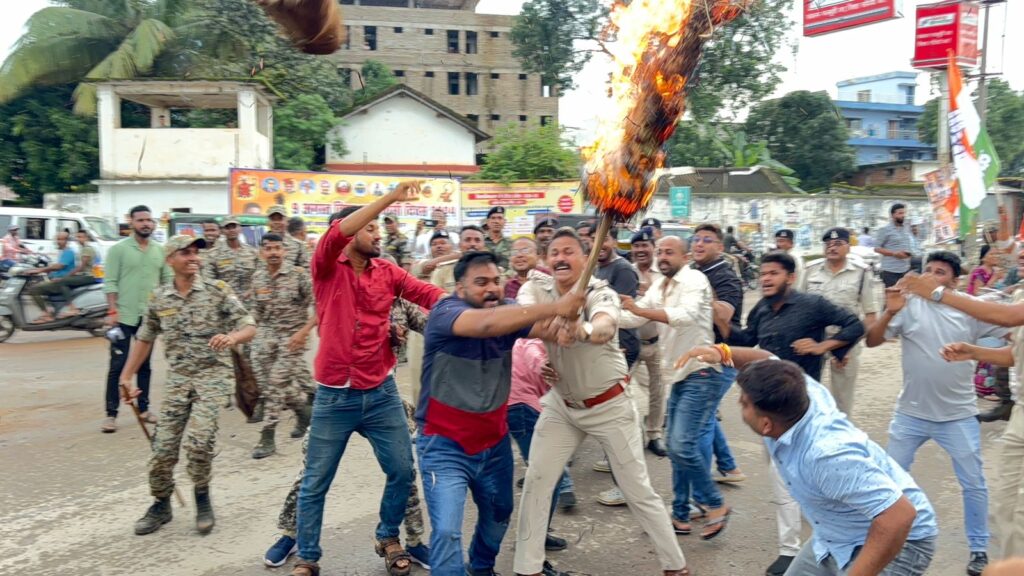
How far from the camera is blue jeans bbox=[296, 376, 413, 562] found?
4.17m

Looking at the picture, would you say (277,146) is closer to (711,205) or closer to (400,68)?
(711,205)

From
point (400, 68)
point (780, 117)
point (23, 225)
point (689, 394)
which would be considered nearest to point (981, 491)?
point (689, 394)

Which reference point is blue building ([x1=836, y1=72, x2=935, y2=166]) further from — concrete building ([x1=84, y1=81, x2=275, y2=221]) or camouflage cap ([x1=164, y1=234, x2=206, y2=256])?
camouflage cap ([x1=164, y1=234, x2=206, y2=256])

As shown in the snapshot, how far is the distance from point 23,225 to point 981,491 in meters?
16.9

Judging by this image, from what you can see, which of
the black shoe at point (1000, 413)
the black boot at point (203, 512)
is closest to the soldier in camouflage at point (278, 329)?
the black boot at point (203, 512)

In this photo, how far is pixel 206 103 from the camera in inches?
936

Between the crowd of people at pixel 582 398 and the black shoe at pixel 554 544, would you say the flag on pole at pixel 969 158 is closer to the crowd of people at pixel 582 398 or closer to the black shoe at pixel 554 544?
the crowd of people at pixel 582 398

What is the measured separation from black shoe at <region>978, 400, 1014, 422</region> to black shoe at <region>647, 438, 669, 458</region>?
3.49m

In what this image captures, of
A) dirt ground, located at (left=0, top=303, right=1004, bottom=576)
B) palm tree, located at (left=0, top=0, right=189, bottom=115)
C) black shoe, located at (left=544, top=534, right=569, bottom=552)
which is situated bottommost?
dirt ground, located at (left=0, top=303, right=1004, bottom=576)

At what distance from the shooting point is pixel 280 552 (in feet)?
14.7

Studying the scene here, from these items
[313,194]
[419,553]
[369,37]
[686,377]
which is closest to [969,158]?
[686,377]

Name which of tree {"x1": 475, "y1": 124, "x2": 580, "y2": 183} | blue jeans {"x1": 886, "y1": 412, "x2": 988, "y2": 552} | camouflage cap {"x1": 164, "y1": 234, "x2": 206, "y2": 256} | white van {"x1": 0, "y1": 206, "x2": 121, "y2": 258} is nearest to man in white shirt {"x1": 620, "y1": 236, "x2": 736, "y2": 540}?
blue jeans {"x1": 886, "y1": 412, "x2": 988, "y2": 552}

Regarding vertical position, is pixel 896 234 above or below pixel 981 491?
above

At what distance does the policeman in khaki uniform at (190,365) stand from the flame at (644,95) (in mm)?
2674
